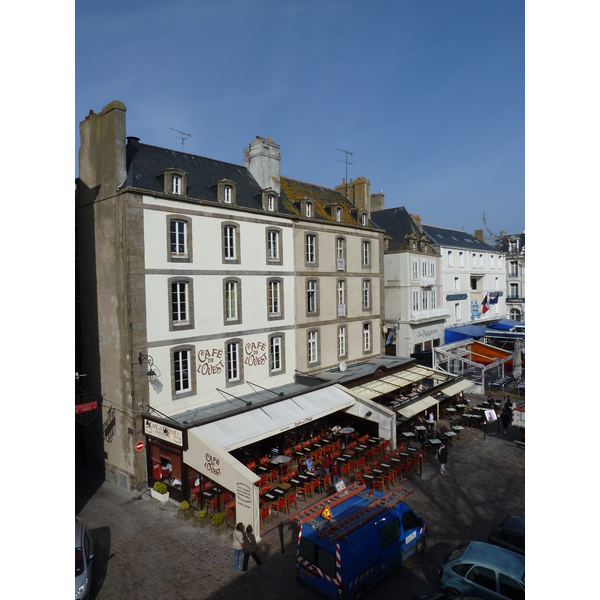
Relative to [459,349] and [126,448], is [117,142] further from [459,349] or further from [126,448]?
[459,349]

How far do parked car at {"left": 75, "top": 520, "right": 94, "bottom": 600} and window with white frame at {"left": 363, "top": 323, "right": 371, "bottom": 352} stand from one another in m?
18.7

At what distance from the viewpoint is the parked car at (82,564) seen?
1112 cm

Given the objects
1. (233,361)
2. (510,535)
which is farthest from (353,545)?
(233,361)

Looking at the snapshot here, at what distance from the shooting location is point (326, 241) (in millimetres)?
25047

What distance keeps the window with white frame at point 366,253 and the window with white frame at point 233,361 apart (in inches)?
435

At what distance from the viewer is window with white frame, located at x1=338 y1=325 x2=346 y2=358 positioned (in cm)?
2606

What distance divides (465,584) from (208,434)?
8.69 m

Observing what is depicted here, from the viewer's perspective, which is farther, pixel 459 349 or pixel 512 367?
pixel 512 367

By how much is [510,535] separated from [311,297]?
14.4 meters

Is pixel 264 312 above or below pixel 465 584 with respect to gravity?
above

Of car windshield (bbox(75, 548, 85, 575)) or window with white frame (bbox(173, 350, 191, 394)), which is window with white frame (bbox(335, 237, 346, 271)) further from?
car windshield (bbox(75, 548, 85, 575))
